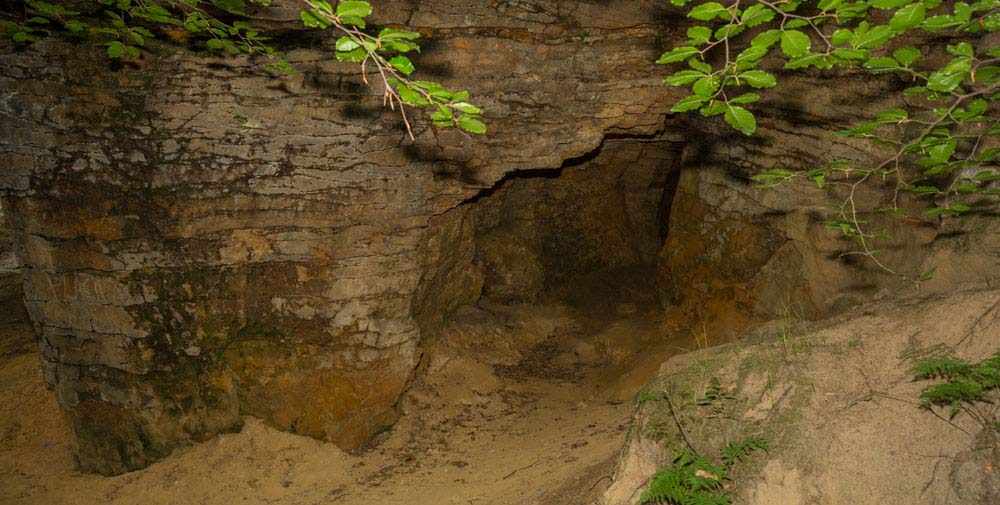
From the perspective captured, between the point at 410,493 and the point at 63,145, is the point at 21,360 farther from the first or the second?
the point at 410,493

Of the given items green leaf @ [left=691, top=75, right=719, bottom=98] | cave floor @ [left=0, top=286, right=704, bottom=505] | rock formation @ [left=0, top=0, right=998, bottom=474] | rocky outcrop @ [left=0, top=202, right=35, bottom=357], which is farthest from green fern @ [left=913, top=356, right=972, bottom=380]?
rocky outcrop @ [left=0, top=202, right=35, bottom=357]

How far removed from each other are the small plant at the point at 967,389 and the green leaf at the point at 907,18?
160 cm

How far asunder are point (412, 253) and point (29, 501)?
4.41 metres

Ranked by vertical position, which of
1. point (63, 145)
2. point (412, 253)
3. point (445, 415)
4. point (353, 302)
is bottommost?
point (445, 415)

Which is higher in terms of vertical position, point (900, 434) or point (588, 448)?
point (900, 434)

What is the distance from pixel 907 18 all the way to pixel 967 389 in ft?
5.39

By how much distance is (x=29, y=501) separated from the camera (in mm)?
6066

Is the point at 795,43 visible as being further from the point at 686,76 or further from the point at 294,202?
the point at 294,202

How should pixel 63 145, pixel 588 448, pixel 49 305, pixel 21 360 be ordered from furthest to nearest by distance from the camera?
pixel 21 360 < pixel 49 305 < pixel 63 145 < pixel 588 448

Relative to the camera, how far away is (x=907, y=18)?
1645 millimetres

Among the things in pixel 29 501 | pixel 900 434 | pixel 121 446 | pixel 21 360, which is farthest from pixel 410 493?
pixel 21 360

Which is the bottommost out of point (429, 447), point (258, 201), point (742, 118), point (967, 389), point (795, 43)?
point (429, 447)

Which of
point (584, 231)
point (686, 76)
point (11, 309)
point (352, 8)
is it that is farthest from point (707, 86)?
point (11, 309)

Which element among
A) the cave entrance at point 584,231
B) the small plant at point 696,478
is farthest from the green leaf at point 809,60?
the cave entrance at point 584,231
